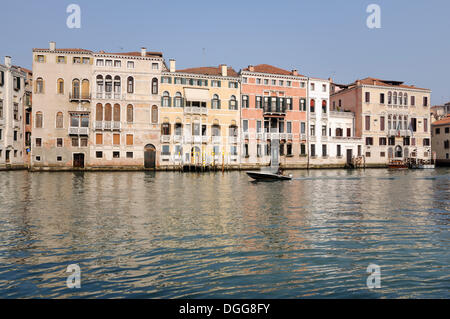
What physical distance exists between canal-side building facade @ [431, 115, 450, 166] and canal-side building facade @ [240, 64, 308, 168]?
1009 inches

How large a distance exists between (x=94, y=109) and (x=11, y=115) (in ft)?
38.1

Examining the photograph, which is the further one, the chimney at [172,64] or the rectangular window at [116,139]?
the chimney at [172,64]

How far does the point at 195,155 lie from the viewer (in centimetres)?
4256

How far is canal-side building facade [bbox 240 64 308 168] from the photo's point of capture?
147 feet

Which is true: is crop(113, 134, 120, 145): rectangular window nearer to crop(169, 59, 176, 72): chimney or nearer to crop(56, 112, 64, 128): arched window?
crop(56, 112, 64, 128): arched window

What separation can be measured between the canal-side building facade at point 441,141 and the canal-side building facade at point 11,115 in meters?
60.2

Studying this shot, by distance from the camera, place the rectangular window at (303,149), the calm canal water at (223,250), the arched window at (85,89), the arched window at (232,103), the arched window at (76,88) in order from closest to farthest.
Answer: the calm canal water at (223,250) < the arched window at (76,88) < the arched window at (85,89) < the arched window at (232,103) < the rectangular window at (303,149)

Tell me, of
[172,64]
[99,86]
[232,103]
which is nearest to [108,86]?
[99,86]

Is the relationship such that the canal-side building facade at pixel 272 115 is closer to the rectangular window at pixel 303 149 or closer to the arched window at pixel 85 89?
the rectangular window at pixel 303 149

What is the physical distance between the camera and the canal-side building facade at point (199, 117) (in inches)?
1638

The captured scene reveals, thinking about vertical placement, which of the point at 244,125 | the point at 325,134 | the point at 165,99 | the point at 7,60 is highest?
the point at 7,60

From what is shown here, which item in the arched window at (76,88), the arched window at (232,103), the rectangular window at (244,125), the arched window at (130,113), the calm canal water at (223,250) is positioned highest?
the arched window at (76,88)

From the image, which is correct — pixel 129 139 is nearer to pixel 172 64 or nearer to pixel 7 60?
pixel 172 64

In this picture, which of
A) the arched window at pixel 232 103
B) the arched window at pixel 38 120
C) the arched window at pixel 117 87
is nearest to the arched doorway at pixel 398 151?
the arched window at pixel 232 103
